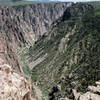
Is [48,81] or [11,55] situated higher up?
[11,55]

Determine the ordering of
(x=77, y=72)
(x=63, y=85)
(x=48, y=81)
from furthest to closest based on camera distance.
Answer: (x=48, y=81) < (x=77, y=72) < (x=63, y=85)

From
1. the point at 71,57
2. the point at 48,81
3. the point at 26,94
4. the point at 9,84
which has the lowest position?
the point at 48,81

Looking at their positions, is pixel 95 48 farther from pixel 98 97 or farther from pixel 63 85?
pixel 98 97

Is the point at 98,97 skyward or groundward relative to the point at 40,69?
skyward

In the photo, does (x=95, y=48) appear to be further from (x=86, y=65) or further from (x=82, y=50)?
(x=86, y=65)

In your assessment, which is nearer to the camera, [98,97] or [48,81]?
[98,97]

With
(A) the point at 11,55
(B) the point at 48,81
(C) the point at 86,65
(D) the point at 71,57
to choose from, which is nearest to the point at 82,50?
(D) the point at 71,57

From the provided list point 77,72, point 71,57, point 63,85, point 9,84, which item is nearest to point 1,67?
point 9,84

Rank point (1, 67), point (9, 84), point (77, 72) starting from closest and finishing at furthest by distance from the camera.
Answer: point (9, 84), point (1, 67), point (77, 72)

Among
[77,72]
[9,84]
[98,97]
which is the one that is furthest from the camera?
[77,72]
